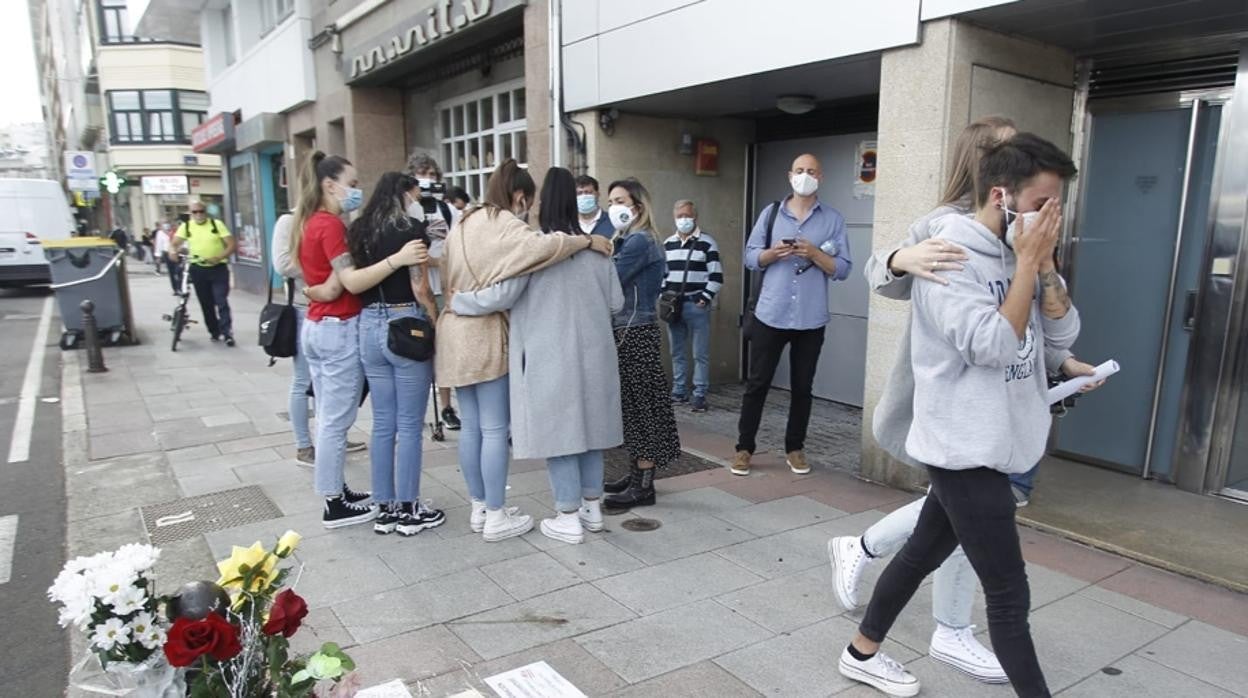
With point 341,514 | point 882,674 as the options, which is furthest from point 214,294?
point 882,674

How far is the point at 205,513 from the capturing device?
15.1 ft

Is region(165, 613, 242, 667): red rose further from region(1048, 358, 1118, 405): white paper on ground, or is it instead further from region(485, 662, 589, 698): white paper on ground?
region(1048, 358, 1118, 405): white paper on ground

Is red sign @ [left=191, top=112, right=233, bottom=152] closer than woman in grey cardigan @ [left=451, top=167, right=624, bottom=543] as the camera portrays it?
No

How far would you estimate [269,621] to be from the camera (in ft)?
6.10

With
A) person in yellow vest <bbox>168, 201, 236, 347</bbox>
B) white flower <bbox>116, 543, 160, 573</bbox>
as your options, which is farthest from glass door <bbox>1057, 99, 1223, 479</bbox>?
person in yellow vest <bbox>168, 201, 236, 347</bbox>

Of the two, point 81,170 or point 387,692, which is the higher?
point 81,170

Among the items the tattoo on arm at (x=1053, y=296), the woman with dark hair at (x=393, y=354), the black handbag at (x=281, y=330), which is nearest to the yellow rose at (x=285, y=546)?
the woman with dark hair at (x=393, y=354)

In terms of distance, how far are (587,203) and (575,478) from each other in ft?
5.62

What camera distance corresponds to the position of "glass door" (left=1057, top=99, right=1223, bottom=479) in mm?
4691

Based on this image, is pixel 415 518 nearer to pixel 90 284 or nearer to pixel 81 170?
pixel 90 284

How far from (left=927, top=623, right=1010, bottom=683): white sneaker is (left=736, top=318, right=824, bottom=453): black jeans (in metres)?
2.26

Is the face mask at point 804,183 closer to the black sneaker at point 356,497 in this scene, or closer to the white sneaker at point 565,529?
the white sneaker at point 565,529

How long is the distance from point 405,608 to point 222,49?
18828 mm

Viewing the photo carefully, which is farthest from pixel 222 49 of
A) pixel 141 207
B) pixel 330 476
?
pixel 141 207
